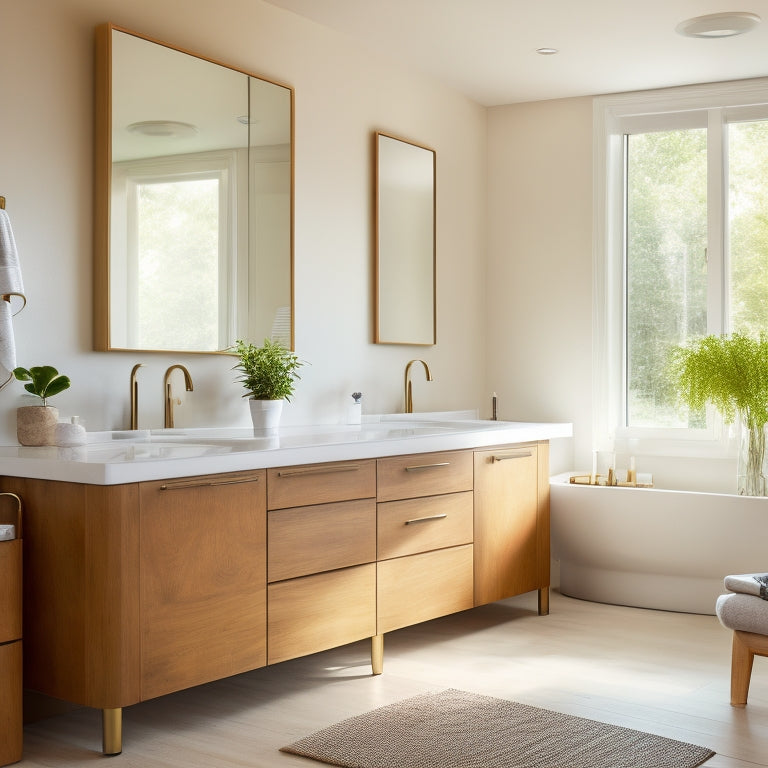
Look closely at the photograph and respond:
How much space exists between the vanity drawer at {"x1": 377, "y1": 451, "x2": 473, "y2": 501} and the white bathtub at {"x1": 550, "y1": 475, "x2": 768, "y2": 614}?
866 mm

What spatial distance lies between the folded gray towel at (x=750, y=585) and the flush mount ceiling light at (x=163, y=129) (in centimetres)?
220

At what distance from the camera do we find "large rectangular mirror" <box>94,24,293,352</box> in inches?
122

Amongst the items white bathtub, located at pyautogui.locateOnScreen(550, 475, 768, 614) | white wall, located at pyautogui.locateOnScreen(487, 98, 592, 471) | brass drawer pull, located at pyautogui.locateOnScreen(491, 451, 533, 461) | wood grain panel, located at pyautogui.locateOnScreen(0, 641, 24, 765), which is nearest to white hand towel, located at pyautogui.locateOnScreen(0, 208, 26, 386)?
wood grain panel, located at pyautogui.locateOnScreen(0, 641, 24, 765)

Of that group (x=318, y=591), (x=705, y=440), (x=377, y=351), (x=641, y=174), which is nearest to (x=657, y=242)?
(x=641, y=174)

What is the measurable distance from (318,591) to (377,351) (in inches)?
58.5

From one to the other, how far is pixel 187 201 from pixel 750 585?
2.13m

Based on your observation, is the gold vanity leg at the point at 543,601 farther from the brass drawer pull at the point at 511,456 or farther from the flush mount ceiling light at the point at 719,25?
the flush mount ceiling light at the point at 719,25

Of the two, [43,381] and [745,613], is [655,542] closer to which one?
[745,613]

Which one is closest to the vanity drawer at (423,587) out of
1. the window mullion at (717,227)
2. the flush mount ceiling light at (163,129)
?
the flush mount ceiling light at (163,129)

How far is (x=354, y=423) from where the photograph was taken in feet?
13.4

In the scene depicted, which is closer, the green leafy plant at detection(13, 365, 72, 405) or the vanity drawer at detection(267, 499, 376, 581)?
the green leafy plant at detection(13, 365, 72, 405)

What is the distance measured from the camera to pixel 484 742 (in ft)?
8.89

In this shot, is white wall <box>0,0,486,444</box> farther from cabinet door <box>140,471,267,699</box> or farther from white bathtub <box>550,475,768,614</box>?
white bathtub <box>550,475,768,614</box>

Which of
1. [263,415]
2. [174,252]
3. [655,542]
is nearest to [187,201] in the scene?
[174,252]
